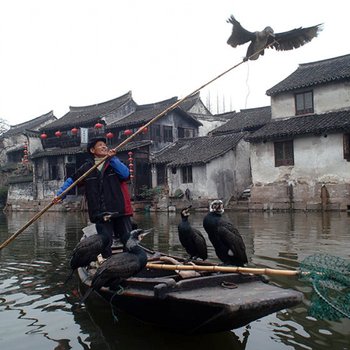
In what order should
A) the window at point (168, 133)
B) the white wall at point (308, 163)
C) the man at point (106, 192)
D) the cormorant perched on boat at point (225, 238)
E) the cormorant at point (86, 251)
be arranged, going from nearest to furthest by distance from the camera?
the cormorant at point (86, 251)
the cormorant perched on boat at point (225, 238)
the man at point (106, 192)
the white wall at point (308, 163)
the window at point (168, 133)

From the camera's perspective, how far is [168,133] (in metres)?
29.7

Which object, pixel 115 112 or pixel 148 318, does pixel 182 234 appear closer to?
pixel 148 318

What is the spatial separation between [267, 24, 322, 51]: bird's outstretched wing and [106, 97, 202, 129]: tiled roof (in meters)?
20.1

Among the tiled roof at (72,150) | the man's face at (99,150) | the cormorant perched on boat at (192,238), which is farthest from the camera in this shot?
the tiled roof at (72,150)

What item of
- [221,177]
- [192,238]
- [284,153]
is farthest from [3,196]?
[192,238]

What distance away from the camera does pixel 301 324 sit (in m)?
4.73

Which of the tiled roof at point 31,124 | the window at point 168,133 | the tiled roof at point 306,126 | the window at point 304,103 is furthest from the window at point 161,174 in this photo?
the tiled roof at point 31,124

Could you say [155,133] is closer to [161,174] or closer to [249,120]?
[161,174]

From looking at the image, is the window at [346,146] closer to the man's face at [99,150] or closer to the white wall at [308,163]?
the white wall at [308,163]

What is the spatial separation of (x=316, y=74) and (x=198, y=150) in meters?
7.87

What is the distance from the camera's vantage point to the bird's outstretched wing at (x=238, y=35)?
6.54 metres

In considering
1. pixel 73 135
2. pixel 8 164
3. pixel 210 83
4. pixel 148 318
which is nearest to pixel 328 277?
pixel 148 318

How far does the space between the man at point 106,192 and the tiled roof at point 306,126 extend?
49.5ft

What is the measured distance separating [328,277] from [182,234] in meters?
2.46
